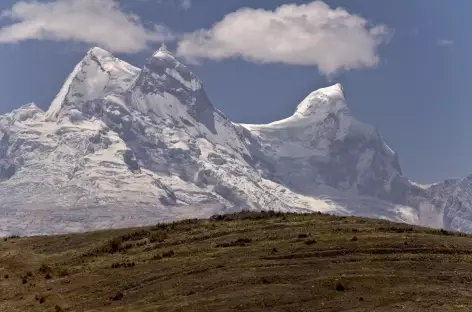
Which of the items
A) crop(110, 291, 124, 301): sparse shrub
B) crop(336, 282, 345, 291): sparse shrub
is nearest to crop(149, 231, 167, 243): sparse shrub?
crop(110, 291, 124, 301): sparse shrub

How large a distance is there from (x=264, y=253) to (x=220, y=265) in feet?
15.1

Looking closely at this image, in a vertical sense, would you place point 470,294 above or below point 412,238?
below

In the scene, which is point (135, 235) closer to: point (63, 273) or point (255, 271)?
point (63, 273)

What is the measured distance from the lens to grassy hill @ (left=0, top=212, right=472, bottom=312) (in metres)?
47.2

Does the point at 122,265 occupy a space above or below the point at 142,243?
below

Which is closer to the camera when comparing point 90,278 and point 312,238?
point 90,278

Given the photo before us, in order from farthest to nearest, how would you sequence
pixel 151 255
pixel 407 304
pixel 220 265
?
pixel 151 255
pixel 220 265
pixel 407 304

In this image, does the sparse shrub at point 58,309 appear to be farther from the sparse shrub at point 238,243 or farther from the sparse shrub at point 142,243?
the sparse shrub at point 142,243

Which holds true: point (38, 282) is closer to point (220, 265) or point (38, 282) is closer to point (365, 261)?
point (220, 265)

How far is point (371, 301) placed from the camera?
1800 inches

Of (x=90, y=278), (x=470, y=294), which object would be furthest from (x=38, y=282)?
(x=470, y=294)

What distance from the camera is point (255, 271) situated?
179 feet

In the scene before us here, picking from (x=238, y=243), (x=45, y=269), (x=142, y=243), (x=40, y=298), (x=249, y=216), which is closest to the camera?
(x=40, y=298)

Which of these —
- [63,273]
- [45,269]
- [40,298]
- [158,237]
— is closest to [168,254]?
[63,273]
